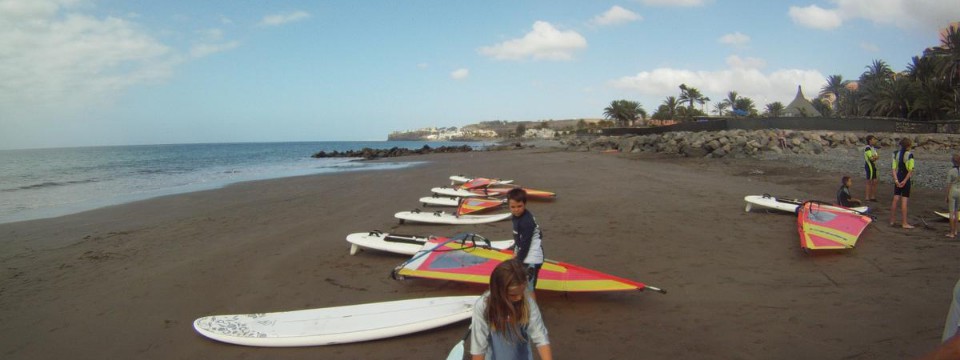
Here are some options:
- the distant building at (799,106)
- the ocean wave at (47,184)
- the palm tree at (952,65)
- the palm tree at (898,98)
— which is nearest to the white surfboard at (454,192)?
the ocean wave at (47,184)

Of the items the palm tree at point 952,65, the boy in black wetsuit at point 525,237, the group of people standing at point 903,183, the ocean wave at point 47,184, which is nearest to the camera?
the boy in black wetsuit at point 525,237

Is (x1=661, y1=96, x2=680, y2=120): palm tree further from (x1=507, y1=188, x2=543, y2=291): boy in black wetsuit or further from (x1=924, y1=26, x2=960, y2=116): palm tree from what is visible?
(x1=507, y1=188, x2=543, y2=291): boy in black wetsuit

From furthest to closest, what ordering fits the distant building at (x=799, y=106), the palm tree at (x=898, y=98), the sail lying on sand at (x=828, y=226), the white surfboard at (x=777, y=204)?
1. the distant building at (x=799, y=106)
2. the palm tree at (x=898, y=98)
3. the white surfboard at (x=777, y=204)
4. the sail lying on sand at (x=828, y=226)

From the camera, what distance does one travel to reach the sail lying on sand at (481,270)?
549cm

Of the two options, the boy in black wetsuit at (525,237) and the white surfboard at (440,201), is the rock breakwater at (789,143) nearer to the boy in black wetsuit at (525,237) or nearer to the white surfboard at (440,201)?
the white surfboard at (440,201)

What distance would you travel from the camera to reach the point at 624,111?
8225 centimetres

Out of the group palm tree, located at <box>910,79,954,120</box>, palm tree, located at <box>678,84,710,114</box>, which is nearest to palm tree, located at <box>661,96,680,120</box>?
palm tree, located at <box>678,84,710,114</box>

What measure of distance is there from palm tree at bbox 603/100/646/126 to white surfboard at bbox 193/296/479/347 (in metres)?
81.7

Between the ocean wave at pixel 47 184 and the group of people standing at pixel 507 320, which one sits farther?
the ocean wave at pixel 47 184

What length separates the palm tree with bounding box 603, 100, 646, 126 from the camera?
270ft

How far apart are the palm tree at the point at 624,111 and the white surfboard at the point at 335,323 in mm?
81679

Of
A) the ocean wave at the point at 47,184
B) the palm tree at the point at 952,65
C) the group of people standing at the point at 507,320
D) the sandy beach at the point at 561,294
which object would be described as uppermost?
the palm tree at the point at 952,65

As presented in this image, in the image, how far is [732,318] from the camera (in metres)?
5.08

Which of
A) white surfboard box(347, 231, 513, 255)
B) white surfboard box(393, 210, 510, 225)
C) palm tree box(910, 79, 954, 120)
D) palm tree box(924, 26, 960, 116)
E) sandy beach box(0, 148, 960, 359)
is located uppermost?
palm tree box(924, 26, 960, 116)
